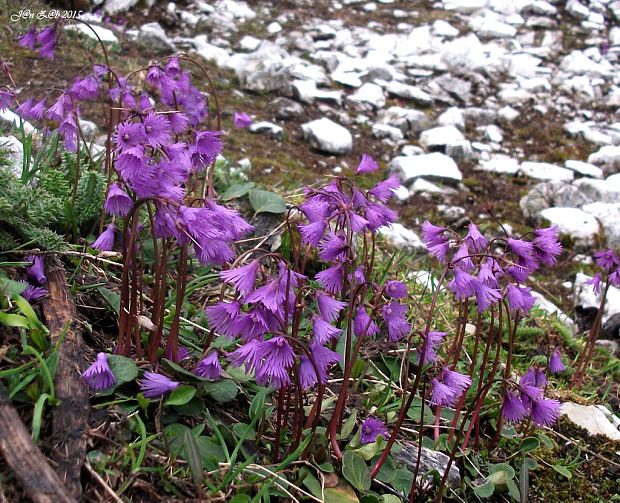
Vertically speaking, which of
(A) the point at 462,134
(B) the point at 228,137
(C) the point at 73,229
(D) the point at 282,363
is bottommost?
(A) the point at 462,134

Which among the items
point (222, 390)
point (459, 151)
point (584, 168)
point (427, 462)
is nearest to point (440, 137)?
point (459, 151)

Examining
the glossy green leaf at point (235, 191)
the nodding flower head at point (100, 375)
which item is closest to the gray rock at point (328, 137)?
the glossy green leaf at point (235, 191)

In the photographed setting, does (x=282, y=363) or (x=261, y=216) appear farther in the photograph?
(x=261, y=216)

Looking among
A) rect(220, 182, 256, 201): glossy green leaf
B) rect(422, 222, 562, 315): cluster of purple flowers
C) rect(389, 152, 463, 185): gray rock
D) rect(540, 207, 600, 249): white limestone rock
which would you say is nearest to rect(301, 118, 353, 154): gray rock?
rect(389, 152, 463, 185): gray rock

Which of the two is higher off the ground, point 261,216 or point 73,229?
point 73,229

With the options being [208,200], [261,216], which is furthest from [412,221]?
[208,200]

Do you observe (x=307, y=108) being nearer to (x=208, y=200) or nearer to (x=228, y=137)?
(x=228, y=137)

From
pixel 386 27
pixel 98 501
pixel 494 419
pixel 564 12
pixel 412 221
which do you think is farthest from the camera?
pixel 564 12
